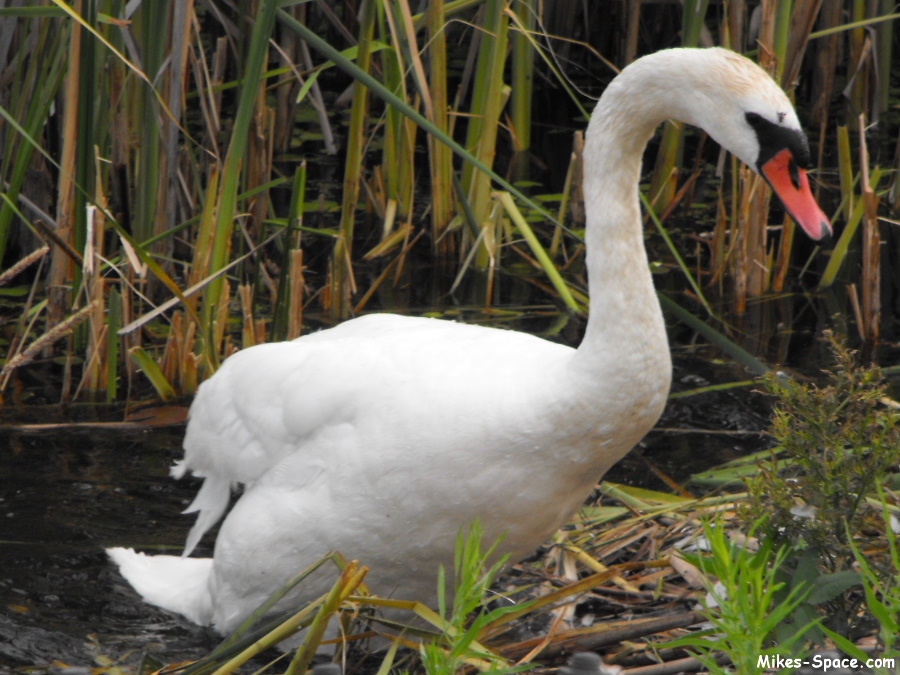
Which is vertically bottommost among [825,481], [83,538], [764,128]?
[83,538]

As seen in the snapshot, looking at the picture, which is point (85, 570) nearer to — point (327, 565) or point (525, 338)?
point (327, 565)

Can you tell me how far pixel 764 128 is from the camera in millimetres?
2705

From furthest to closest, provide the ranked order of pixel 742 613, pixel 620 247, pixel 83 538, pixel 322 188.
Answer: pixel 322 188 < pixel 83 538 < pixel 620 247 < pixel 742 613

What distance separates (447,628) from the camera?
2141mm

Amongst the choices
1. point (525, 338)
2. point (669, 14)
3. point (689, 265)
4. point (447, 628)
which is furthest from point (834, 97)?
point (447, 628)

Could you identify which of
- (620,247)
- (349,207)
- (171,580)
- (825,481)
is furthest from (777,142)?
(349,207)

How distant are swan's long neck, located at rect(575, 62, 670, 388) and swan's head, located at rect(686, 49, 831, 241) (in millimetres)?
166

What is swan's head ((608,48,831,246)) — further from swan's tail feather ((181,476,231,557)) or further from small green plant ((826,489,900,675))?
swan's tail feather ((181,476,231,557))

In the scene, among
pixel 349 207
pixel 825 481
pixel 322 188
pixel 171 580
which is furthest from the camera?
pixel 322 188

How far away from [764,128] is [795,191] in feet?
0.48

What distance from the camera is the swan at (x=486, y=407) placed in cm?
276

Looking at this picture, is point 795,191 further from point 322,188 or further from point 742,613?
point 322,188

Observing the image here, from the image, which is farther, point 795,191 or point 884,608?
point 795,191

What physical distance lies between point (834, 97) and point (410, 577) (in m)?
6.20
